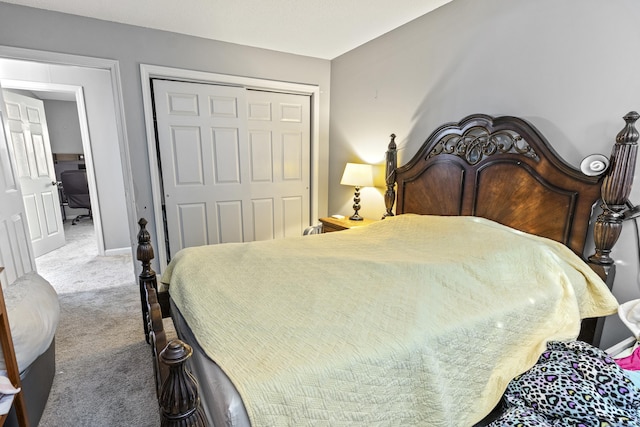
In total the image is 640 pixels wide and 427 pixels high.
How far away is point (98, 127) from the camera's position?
3855 millimetres

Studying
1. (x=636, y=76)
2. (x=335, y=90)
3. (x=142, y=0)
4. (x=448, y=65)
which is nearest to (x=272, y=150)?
(x=335, y=90)

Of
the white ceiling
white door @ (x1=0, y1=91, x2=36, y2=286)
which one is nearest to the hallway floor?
white door @ (x1=0, y1=91, x2=36, y2=286)

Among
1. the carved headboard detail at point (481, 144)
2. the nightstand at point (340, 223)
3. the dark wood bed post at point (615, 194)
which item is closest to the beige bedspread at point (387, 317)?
the dark wood bed post at point (615, 194)

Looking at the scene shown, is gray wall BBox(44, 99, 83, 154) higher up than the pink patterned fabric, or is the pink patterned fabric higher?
gray wall BBox(44, 99, 83, 154)

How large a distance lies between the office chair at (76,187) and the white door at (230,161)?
3.59 meters

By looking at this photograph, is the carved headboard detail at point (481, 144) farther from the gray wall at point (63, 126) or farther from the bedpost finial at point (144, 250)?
the gray wall at point (63, 126)

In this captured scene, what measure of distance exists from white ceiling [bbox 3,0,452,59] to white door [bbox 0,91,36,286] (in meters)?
1.21

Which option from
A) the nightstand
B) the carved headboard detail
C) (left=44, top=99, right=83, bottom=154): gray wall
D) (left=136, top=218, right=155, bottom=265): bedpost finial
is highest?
(left=44, top=99, right=83, bottom=154): gray wall

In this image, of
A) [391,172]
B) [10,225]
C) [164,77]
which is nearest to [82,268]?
[10,225]

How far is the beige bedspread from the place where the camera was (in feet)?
3.07

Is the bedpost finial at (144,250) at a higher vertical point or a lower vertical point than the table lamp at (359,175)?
lower

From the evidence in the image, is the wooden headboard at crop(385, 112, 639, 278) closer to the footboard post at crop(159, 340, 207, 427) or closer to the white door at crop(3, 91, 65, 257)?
the footboard post at crop(159, 340, 207, 427)

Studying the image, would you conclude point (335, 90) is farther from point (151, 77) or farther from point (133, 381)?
point (133, 381)

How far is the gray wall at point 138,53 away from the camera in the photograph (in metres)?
2.44
